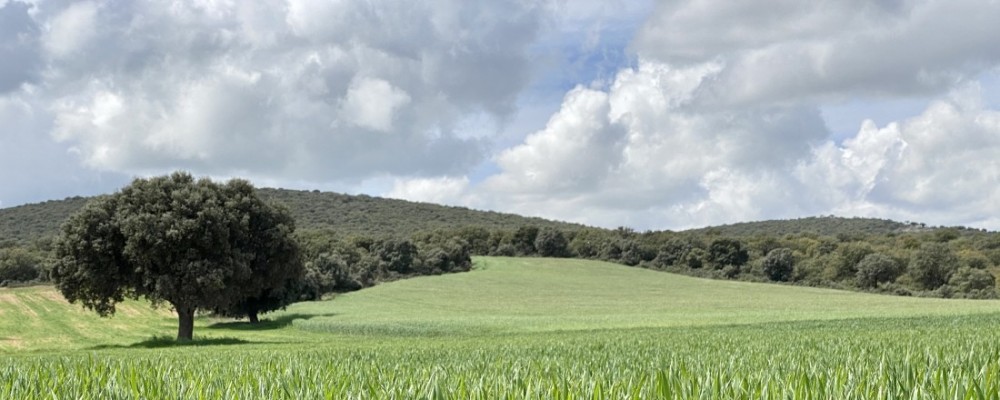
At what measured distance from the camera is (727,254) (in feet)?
382

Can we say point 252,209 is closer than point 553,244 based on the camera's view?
Yes

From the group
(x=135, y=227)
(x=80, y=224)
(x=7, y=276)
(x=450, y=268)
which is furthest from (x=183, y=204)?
(x=450, y=268)

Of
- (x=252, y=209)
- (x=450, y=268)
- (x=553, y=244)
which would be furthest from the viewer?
(x=553, y=244)

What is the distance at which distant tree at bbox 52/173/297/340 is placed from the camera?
44875 millimetres

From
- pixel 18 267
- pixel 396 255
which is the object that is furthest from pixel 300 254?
pixel 18 267

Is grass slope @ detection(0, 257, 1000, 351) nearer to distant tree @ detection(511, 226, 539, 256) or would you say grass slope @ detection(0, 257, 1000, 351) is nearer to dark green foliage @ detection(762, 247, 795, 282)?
dark green foliage @ detection(762, 247, 795, 282)

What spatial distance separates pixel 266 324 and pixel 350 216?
98.3 metres

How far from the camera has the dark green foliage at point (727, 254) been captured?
380ft

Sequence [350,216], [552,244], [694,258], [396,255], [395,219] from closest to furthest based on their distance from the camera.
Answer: [396,255] → [694,258] → [552,244] → [350,216] → [395,219]

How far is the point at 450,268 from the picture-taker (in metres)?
113

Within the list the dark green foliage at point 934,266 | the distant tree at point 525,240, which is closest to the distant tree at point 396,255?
the distant tree at point 525,240

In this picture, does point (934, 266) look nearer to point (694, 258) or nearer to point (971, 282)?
point (971, 282)

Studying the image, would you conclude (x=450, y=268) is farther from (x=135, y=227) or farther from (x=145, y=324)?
(x=135, y=227)

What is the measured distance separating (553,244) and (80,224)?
91.9m
